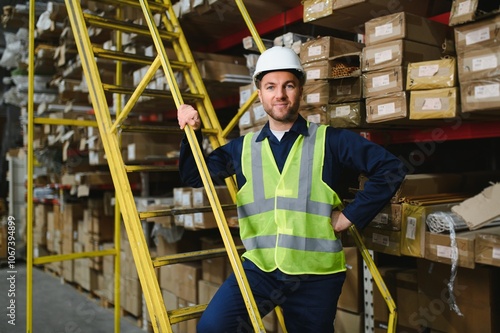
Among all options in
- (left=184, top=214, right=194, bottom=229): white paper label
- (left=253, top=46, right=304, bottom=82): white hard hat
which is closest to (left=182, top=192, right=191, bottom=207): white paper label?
(left=184, top=214, right=194, bottom=229): white paper label

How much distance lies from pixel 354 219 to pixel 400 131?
1.11m

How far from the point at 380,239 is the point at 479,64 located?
1070 millimetres

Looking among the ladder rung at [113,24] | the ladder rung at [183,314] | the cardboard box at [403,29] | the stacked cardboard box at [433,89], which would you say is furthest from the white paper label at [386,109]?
the ladder rung at [113,24]

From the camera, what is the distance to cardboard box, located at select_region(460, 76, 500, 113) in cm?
200

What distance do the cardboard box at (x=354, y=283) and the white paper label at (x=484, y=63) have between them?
1.43 metres

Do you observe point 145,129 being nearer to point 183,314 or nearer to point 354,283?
point 183,314

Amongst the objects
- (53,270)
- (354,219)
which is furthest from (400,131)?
(53,270)

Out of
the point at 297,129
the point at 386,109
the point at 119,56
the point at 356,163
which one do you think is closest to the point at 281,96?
the point at 297,129

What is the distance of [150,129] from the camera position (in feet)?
9.29

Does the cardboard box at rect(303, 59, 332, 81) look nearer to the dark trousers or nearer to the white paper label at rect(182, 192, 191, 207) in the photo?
the dark trousers

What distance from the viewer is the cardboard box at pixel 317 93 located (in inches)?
110

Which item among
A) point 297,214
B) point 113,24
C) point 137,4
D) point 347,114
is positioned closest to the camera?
point 297,214

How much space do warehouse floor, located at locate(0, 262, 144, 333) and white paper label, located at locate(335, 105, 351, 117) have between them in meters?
3.50

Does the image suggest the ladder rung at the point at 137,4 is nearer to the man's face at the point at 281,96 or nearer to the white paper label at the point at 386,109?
the man's face at the point at 281,96
